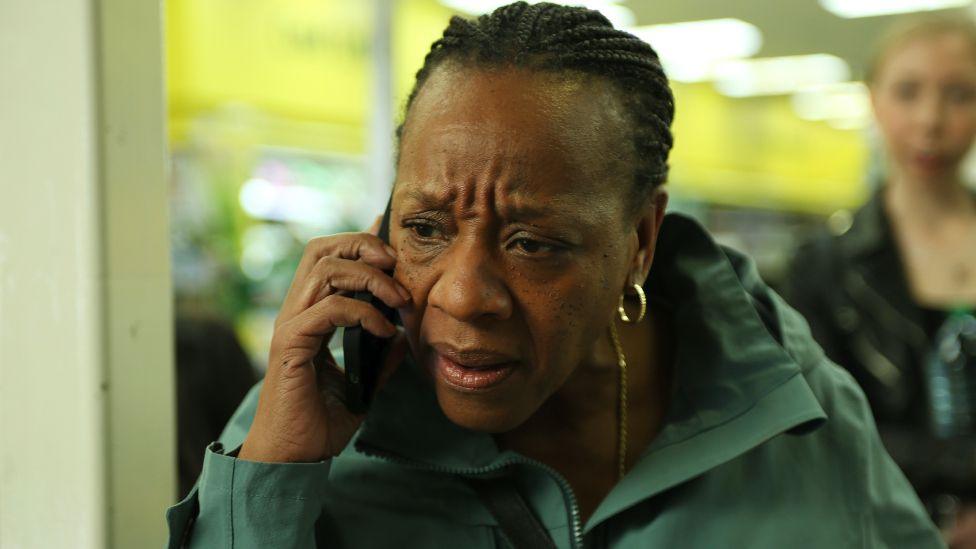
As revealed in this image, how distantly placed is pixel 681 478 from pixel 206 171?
3.89 m

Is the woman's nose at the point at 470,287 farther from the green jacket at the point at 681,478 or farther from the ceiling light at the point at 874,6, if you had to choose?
the ceiling light at the point at 874,6

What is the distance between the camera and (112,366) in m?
1.30

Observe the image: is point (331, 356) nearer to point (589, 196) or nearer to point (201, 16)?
point (589, 196)

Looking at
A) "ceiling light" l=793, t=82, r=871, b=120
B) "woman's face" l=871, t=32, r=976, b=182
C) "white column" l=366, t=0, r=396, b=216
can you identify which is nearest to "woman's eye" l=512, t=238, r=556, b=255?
"woman's face" l=871, t=32, r=976, b=182

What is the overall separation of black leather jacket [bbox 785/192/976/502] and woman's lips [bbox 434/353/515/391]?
4.37ft

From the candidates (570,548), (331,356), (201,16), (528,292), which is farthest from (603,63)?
(201,16)

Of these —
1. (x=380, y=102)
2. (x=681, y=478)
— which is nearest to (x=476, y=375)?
(x=681, y=478)

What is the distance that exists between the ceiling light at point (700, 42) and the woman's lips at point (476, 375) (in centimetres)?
606

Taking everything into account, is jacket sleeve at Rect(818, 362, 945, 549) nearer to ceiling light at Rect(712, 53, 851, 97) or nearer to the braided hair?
the braided hair

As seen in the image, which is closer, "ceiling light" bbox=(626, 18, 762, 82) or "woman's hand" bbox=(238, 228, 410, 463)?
"woman's hand" bbox=(238, 228, 410, 463)

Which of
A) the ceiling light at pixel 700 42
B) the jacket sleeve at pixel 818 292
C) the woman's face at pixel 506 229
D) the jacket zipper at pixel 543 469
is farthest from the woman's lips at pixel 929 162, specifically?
the ceiling light at pixel 700 42

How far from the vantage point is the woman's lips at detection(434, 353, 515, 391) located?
4.21 ft

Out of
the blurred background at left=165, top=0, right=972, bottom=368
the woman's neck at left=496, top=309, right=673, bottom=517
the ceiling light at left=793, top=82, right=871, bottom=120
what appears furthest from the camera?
the ceiling light at left=793, top=82, right=871, bottom=120

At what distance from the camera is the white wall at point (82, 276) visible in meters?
1.28
